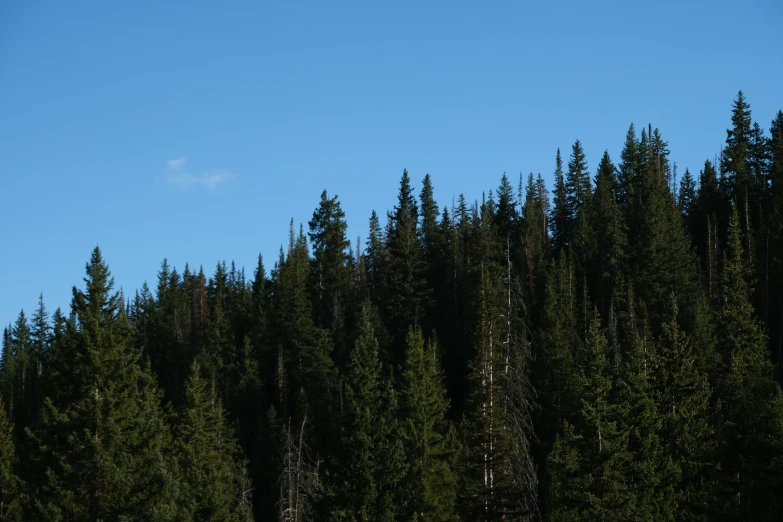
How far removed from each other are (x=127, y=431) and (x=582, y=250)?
6846 cm

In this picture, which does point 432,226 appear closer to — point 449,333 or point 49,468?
point 449,333

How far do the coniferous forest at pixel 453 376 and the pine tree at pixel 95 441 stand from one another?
0.09m

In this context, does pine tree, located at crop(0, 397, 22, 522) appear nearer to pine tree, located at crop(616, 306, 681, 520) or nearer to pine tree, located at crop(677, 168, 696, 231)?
pine tree, located at crop(616, 306, 681, 520)

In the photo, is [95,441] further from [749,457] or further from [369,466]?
[749,457]

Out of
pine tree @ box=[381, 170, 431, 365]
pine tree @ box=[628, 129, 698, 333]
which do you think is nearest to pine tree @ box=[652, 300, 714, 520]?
pine tree @ box=[628, 129, 698, 333]

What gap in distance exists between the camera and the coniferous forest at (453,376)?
37344 mm

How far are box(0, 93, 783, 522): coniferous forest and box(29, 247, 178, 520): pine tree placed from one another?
0.30 feet

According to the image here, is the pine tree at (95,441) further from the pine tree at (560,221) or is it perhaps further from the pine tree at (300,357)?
the pine tree at (560,221)

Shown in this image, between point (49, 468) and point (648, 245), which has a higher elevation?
point (648, 245)

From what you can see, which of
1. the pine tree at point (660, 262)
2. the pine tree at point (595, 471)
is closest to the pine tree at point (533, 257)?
the pine tree at point (660, 262)

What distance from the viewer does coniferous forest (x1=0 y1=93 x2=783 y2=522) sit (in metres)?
37.3

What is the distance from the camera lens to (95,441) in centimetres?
3653

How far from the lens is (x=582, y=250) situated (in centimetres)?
9850

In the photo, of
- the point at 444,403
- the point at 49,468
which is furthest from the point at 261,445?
the point at 49,468
